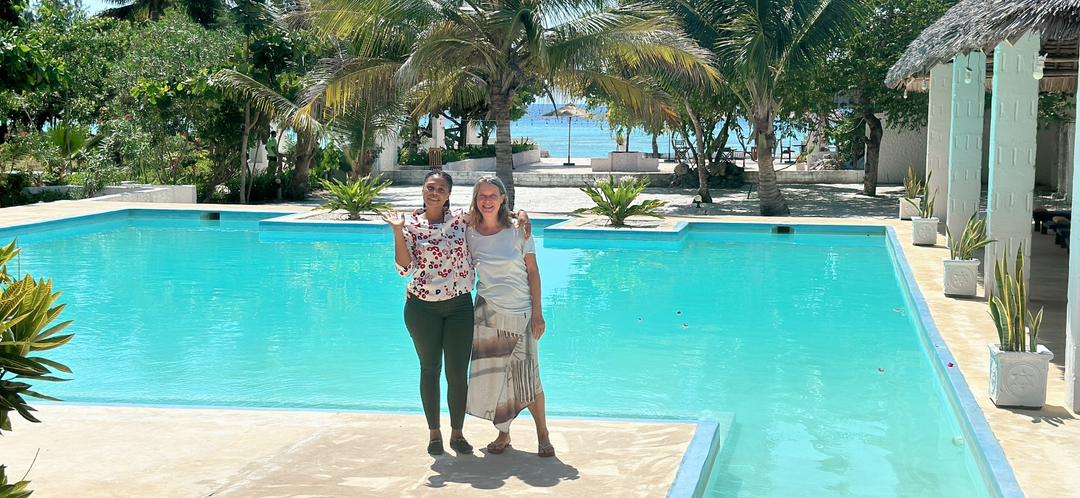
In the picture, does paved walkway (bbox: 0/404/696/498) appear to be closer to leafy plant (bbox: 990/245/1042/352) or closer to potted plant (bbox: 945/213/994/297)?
leafy plant (bbox: 990/245/1042/352)

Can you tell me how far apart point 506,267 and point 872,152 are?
22.0 metres

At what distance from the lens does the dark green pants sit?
17.8 ft

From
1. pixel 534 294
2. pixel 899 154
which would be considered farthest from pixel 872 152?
pixel 534 294

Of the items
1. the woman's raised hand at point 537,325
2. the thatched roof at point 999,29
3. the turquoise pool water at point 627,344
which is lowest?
the turquoise pool water at point 627,344

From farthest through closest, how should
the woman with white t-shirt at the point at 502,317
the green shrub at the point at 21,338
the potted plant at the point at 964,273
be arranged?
the potted plant at the point at 964,273 → the woman with white t-shirt at the point at 502,317 → the green shrub at the point at 21,338

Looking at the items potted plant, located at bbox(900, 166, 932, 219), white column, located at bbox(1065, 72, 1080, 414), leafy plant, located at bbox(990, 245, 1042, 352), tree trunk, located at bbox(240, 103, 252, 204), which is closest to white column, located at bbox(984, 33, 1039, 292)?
white column, located at bbox(1065, 72, 1080, 414)

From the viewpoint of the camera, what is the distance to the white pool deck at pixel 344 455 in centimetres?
514

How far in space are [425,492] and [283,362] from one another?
451cm

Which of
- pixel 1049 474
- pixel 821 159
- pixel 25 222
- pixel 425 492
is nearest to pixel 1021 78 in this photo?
pixel 1049 474

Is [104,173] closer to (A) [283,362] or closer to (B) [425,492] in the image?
(A) [283,362]

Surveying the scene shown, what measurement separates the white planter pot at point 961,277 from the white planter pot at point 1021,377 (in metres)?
4.14

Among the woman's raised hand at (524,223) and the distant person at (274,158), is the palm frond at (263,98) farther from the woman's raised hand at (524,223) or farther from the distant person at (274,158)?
the woman's raised hand at (524,223)

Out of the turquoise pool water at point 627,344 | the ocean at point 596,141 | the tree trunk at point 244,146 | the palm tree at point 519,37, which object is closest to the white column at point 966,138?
the turquoise pool water at point 627,344

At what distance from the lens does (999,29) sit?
25.2 ft
